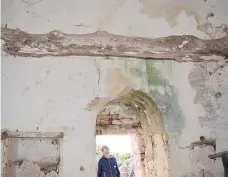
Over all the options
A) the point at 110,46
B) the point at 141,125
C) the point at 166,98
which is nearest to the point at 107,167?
the point at 141,125

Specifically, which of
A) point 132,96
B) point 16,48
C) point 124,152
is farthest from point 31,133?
point 124,152

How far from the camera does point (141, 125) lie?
453 centimetres

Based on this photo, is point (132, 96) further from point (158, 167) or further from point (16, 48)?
point (16, 48)

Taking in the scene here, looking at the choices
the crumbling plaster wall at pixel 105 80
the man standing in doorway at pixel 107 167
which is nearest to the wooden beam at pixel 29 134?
the crumbling plaster wall at pixel 105 80

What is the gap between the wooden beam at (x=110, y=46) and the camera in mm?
3578

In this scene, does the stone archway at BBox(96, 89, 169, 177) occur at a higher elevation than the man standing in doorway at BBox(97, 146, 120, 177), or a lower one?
higher

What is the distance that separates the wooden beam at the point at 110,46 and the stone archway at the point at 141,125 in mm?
545

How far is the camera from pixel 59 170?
132 inches

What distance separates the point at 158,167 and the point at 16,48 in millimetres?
2209

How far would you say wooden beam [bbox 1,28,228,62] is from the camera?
3578 millimetres

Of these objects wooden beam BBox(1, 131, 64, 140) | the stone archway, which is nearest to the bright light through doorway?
the stone archway

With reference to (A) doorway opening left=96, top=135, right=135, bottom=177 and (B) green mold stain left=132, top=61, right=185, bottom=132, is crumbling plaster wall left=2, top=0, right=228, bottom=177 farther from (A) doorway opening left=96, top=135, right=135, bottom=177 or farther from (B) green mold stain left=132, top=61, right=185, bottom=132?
(A) doorway opening left=96, top=135, right=135, bottom=177

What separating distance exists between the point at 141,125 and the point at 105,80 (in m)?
1.18

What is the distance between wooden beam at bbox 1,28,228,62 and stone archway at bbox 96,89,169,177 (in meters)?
0.55
